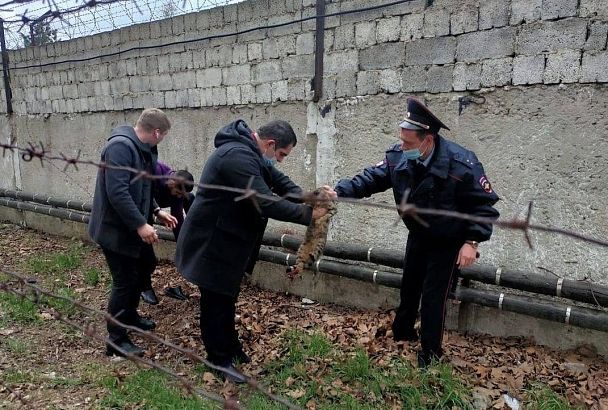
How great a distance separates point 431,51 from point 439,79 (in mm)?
238

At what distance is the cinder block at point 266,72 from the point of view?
4.96 m

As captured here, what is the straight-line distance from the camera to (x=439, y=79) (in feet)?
13.1

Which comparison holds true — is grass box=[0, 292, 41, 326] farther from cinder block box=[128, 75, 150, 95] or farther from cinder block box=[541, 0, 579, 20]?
cinder block box=[541, 0, 579, 20]

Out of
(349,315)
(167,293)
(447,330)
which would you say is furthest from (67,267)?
(447,330)

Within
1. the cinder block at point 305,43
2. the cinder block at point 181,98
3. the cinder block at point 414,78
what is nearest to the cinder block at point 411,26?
the cinder block at point 414,78

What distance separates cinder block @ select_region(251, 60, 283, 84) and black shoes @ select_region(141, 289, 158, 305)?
240cm

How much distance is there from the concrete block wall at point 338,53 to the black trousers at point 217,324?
2233 millimetres

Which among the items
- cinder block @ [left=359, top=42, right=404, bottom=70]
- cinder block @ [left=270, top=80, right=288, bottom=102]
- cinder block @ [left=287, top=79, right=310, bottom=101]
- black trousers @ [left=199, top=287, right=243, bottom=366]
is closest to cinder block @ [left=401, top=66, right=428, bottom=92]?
cinder block @ [left=359, top=42, right=404, bottom=70]

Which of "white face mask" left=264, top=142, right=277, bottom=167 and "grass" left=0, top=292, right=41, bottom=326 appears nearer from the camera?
"white face mask" left=264, top=142, right=277, bottom=167

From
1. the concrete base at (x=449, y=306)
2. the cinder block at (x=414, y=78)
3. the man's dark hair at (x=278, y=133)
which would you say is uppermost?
the cinder block at (x=414, y=78)

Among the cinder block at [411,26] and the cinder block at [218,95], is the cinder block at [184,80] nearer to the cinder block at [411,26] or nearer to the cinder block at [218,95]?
the cinder block at [218,95]

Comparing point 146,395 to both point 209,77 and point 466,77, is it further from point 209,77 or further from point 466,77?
point 209,77

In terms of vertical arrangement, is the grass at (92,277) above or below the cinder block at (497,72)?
below

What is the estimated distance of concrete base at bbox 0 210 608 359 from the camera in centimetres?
372
